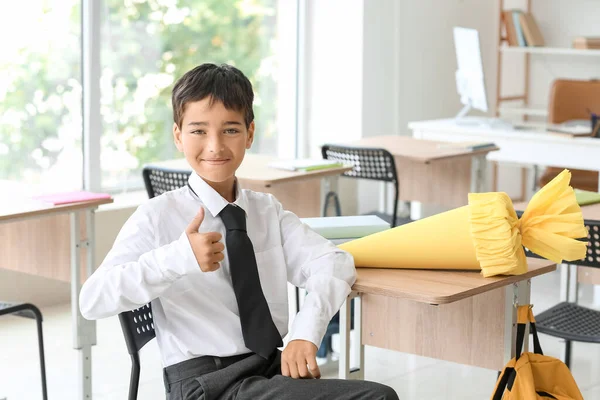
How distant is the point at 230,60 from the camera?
5.67 metres

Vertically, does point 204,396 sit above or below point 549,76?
below

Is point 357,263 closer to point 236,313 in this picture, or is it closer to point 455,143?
point 236,313

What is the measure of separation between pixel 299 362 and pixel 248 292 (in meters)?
0.19

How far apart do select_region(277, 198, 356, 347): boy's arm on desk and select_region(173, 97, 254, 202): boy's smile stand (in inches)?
9.2

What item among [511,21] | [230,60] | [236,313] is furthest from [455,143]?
[236,313]

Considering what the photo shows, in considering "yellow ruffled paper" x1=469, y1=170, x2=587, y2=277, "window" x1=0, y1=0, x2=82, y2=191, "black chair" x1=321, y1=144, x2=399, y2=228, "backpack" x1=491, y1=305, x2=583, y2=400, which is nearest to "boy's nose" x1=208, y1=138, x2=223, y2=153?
"yellow ruffled paper" x1=469, y1=170, x2=587, y2=277

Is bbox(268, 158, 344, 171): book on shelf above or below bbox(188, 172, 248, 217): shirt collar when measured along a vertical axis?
below

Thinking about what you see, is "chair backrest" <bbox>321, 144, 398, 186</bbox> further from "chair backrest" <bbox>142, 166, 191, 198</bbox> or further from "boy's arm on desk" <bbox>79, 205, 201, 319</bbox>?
"boy's arm on desk" <bbox>79, 205, 201, 319</bbox>

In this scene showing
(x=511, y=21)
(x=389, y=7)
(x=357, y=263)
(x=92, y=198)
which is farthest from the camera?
(x=511, y=21)

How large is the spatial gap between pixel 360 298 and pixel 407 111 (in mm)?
4332

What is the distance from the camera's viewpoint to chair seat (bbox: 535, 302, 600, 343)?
268 cm

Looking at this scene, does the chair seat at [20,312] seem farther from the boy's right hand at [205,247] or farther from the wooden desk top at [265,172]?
the boy's right hand at [205,247]

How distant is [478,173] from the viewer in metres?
4.77

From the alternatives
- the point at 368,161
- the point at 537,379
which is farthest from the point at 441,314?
the point at 368,161
